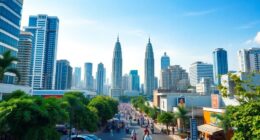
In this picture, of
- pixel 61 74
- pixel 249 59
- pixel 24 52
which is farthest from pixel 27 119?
pixel 61 74

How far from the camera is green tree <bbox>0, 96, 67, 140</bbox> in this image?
523 inches

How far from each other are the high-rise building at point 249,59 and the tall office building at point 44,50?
131212 millimetres

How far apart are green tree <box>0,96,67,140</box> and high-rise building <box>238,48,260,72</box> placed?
177092mm

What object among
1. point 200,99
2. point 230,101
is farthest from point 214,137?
point 200,99

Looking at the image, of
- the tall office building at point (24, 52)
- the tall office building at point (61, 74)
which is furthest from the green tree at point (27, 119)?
the tall office building at point (61, 74)

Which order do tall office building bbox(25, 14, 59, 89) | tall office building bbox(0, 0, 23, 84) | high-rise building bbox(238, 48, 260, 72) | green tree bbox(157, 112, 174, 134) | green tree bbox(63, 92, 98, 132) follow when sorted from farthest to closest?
high-rise building bbox(238, 48, 260, 72) → tall office building bbox(25, 14, 59, 89) → tall office building bbox(0, 0, 23, 84) → green tree bbox(157, 112, 174, 134) → green tree bbox(63, 92, 98, 132)

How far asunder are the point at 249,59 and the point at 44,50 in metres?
142

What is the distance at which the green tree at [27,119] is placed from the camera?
1327 centimetres

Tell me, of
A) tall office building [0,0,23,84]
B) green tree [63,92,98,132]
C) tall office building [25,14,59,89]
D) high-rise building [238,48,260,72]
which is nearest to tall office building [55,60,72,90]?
tall office building [25,14,59,89]

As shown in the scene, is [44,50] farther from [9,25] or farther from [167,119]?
[167,119]

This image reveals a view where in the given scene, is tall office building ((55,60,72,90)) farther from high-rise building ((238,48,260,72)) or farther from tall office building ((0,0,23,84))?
tall office building ((0,0,23,84))

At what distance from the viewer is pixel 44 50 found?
15650 cm

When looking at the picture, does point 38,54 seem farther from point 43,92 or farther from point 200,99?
point 200,99

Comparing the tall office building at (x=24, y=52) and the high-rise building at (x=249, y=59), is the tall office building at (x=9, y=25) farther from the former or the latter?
the high-rise building at (x=249, y=59)
